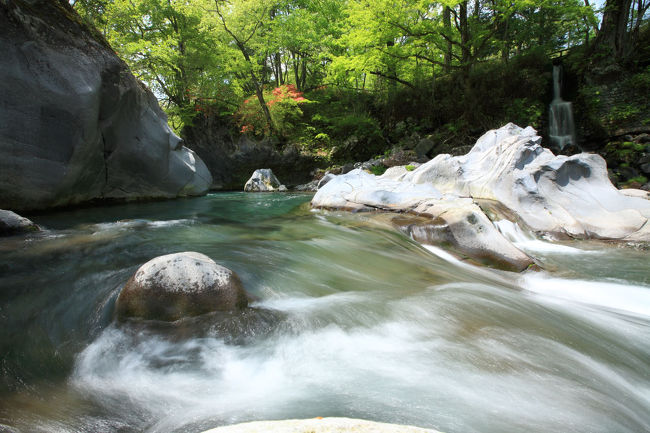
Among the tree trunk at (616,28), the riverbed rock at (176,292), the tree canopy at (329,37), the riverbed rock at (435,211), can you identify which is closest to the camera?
the riverbed rock at (176,292)

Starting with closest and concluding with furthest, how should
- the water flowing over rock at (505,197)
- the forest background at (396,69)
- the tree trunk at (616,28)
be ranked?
the water flowing over rock at (505,197) → the tree trunk at (616,28) → the forest background at (396,69)

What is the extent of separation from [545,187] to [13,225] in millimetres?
9432

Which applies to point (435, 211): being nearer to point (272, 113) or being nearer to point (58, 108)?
point (58, 108)

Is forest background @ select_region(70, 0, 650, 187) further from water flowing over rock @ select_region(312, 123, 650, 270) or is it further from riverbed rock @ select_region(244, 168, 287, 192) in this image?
water flowing over rock @ select_region(312, 123, 650, 270)

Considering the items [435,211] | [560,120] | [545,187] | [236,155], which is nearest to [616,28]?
[560,120]

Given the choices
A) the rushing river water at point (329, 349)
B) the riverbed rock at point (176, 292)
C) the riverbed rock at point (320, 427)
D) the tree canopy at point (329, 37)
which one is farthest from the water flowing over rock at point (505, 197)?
the tree canopy at point (329, 37)

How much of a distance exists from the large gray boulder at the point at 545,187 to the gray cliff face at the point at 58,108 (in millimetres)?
7018

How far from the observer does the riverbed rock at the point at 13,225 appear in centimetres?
456

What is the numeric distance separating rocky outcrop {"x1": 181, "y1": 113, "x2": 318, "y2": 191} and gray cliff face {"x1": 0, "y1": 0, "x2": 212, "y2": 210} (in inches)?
432

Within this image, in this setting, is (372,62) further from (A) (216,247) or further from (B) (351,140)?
(A) (216,247)

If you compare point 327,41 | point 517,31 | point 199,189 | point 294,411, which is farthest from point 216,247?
point 517,31

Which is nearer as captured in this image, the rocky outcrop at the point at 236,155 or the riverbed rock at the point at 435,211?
the riverbed rock at the point at 435,211

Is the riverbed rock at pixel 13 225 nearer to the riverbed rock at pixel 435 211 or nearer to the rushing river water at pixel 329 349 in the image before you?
Result: the rushing river water at pixel 329 349

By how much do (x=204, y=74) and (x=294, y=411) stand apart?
20.5m
